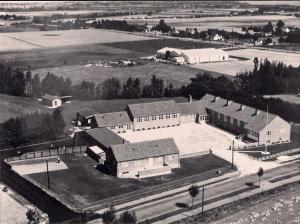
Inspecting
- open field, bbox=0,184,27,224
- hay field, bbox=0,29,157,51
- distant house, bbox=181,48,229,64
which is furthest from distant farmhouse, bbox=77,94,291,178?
hay field, bbox=0,29,157,51

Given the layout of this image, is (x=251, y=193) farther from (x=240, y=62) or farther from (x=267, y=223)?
(x=240, y=62)

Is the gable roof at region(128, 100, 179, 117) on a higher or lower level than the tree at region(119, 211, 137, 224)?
higher

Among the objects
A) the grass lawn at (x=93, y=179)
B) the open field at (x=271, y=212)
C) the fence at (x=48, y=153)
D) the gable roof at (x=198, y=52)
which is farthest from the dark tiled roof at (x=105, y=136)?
the gable roof at (x=198, y=52)

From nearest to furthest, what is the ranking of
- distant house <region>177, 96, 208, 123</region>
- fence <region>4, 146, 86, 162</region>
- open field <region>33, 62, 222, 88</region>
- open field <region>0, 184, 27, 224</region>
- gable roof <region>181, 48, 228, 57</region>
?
open field <region>0, 184, 27, 224</region>, fence <region>4, 146, 86, 162</region>, distant house <region>177, 96, 208, 123</region>, open field <region>33, 62, 222, 88</region>, gable roof <region>181, 48, 228, 57</region>

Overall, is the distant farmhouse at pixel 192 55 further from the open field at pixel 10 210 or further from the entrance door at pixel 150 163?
the open field at pixel 10 210

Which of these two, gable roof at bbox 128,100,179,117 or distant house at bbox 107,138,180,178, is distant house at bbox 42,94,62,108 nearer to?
gable roof at bbox 128,100,179,117

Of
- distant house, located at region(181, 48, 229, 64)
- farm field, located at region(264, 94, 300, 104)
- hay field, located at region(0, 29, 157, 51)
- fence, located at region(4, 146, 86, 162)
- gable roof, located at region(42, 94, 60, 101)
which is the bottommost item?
fence, located at region(4, 146, 86, 162)

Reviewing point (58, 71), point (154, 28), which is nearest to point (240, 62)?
point (58, 71)
